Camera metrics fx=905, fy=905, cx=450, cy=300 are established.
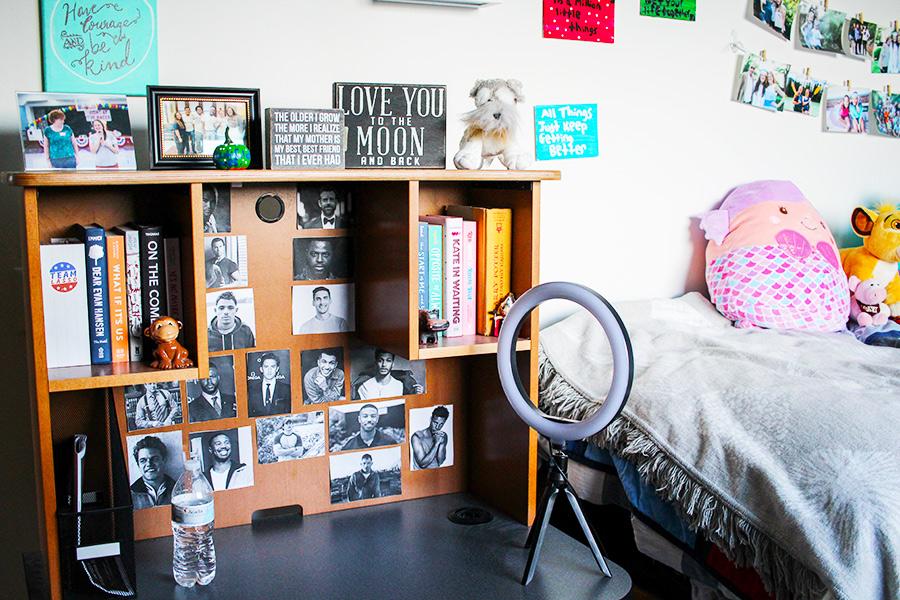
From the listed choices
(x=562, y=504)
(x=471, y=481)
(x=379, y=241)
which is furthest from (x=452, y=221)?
(x=562, y=504)

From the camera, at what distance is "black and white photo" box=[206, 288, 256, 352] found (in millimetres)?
1464

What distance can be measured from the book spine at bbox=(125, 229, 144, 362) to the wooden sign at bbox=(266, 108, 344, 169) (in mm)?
231

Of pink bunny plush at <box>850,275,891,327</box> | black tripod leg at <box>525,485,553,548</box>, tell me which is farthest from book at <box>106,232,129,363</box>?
pink bunny plush at <box>850,275,891,327</box>

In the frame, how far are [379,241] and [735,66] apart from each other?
1227 millimetres

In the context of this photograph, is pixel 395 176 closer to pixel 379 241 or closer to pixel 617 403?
pixel 379 241

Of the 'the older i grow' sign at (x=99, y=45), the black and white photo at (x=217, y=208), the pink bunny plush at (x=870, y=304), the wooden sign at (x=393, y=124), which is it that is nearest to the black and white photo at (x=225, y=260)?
the black and white photo at (x=217, y=208)

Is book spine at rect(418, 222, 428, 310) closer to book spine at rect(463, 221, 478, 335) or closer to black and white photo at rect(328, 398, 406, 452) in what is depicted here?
book spine at rect(463, 221, 478, 335)

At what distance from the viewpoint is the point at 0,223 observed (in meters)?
1.53

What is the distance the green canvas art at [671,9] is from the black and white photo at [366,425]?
3.62ft

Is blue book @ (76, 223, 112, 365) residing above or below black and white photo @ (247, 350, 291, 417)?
above

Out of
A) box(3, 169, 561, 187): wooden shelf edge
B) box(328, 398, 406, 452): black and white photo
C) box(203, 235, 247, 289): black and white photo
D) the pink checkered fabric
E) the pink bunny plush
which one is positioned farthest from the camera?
the pink bunny plush

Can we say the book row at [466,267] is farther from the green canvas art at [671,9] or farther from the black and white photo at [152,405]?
the green canvas art at [671,9]

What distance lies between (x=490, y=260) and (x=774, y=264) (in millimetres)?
884

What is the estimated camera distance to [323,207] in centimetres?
151
